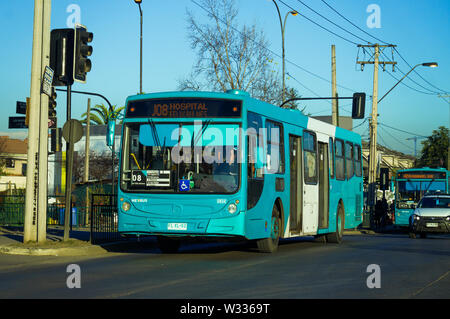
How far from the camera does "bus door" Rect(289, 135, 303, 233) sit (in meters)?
17.9

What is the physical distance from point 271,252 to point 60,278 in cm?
634

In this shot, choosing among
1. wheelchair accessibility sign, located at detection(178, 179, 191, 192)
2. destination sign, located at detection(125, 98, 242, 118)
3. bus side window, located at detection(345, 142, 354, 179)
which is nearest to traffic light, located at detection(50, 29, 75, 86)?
destination sign, located at detection(125, 98, 242, 118)

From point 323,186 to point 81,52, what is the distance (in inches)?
299

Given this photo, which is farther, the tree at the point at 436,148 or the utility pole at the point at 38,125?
A: the tree at the point at 436,148

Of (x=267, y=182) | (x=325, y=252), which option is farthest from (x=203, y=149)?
(x=325, y=252)

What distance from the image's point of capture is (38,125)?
55.1ft

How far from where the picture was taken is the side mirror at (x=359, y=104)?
3303cm

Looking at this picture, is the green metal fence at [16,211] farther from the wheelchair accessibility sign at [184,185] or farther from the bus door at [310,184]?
the wheelchair accessibility sign at [184,185]

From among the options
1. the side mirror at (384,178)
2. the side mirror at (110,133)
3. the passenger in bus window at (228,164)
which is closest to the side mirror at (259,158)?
the passenger in bus window at (228,164)

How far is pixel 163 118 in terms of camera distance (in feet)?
49.5

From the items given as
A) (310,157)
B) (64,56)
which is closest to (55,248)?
(64,56)

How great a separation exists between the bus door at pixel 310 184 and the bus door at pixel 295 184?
0.26m

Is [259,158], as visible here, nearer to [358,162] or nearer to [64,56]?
[64,56]
